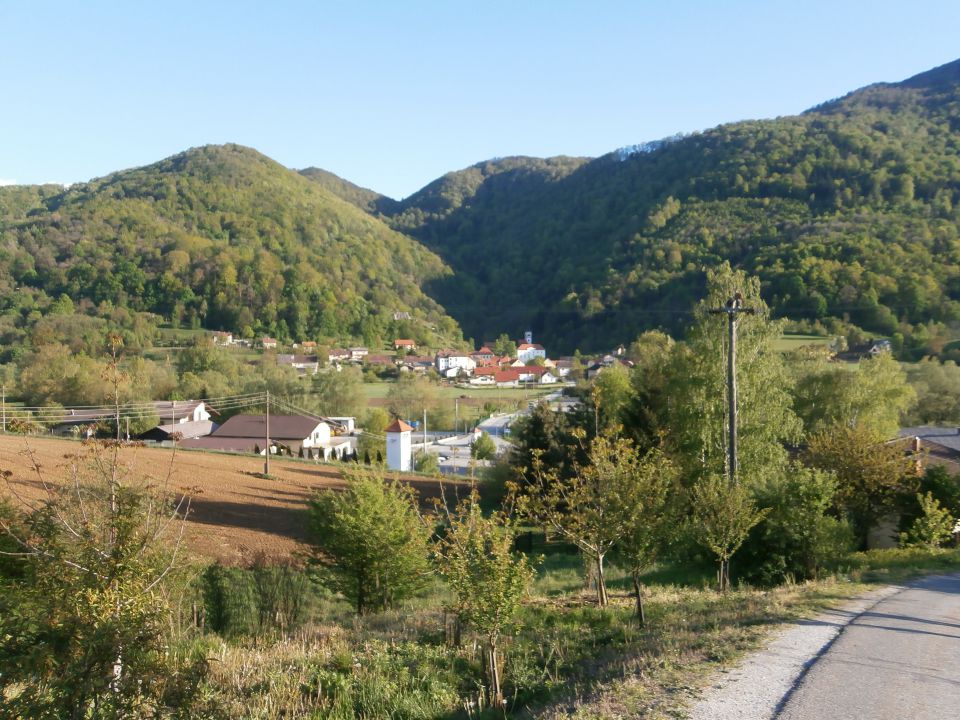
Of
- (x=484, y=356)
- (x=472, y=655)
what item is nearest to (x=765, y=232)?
(x=484, y=356)

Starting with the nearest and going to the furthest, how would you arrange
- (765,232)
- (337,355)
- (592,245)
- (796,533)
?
1. (796,533)
2. (765,232)
3. (337,355)
4. (592,245)

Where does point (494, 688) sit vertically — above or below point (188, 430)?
above

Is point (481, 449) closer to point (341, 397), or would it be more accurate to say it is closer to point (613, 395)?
point (613, 395)

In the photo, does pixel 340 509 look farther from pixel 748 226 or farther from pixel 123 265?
pixel 123 265

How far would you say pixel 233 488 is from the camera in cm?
3741

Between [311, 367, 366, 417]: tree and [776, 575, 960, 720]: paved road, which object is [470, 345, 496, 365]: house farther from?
[776, 575, 960, 720]: paved road

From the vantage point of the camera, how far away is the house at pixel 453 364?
113375 millimetres

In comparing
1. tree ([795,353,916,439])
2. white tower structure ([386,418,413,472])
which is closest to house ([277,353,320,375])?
white tower structure ([386,418,413,472])

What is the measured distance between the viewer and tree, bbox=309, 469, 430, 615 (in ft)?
50.3

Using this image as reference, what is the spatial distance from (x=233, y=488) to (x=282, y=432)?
21.5 m

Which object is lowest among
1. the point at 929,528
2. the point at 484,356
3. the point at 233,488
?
the point at 233,488

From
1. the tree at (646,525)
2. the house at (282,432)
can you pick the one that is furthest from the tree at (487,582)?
the house at (282,432)

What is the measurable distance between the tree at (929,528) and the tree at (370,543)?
49.2 feet

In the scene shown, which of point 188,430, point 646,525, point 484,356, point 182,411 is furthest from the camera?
point 484,356
